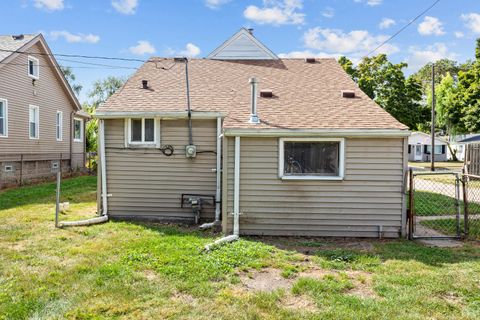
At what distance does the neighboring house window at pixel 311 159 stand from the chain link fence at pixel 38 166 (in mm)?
11628

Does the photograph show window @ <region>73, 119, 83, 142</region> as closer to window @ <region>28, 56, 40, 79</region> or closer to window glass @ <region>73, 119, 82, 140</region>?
window glass @ <region>73, 119, 82, 140</region>

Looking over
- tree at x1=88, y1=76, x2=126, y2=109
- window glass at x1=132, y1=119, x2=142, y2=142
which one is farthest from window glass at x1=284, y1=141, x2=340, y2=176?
tree at x1=88, y1=76, x2=126, y2=109

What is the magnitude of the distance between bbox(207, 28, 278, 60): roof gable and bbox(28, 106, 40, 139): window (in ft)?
30.9

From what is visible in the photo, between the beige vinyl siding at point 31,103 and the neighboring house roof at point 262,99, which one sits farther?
the beige vinyl siding at point 31,103

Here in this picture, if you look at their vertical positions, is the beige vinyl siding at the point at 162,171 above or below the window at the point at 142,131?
below

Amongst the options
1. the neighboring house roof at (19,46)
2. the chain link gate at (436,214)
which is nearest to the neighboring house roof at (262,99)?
the chain link gate at (436,214)

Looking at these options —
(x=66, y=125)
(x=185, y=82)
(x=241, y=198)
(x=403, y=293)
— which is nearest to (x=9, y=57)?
(x=66, y=125)

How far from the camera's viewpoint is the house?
21.2 feet

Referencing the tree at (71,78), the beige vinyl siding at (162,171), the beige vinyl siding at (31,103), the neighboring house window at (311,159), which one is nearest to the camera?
the neighboring house window at (311,159)

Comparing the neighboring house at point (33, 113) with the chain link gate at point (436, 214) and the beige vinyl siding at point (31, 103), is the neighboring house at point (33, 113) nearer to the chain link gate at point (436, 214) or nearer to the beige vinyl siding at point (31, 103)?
the beige vinyl siding at point (31, 103)

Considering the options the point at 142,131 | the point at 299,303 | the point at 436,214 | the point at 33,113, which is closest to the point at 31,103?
the point at 33,113

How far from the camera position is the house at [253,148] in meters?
6.46

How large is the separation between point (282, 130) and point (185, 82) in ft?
14.1

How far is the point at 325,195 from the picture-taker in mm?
6527
